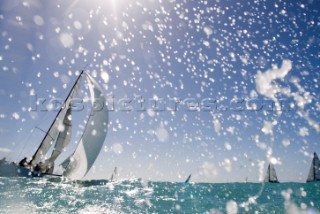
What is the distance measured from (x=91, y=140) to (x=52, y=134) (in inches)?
254

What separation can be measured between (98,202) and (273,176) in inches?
2725

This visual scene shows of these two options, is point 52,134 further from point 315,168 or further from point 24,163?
point 315,168

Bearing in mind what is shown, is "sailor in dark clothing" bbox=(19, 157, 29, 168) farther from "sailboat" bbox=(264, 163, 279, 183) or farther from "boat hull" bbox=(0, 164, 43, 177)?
"sailboat" bbox=(264, 163, 279, 183)

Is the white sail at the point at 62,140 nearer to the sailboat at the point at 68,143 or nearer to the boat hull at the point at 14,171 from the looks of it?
the sailboat at the point at 68,143

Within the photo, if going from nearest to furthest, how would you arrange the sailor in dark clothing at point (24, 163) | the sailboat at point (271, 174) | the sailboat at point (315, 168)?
the sailor in dark clothing at point (24, 163) < the sailboat at point (315, 168) < the sailboat at point (271, 174)

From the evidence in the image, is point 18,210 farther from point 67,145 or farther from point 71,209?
point 67,145

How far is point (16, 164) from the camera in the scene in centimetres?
2942

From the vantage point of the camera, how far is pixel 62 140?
110ft

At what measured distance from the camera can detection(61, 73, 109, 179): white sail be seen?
26656mm

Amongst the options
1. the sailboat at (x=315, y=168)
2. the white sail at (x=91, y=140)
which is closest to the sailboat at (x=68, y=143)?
the white sail at (x=91, y=140)

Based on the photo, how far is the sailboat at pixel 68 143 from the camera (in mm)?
26859

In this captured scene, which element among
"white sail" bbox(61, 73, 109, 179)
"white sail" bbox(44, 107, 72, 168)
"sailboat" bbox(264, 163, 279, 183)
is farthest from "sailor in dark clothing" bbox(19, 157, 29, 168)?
"sailboat" bbox(264, 163, 279, 183)

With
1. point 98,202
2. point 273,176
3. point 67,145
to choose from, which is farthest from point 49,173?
point 273,176

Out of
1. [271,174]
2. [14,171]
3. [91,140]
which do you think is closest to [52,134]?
[14,171]
